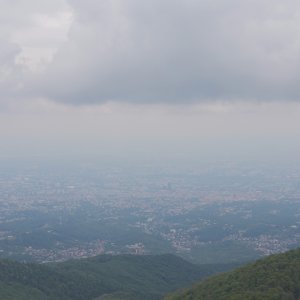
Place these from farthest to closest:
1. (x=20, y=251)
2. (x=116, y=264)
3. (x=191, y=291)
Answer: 1. (x=20, y=251)
2. (x=116, y=264)
3. (x=191, y=291)

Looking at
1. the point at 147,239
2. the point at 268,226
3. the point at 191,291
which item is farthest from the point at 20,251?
the point at 191,291

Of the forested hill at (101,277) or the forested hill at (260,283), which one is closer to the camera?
the forested hill at (260,283)

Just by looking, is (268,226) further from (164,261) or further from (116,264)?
(116,264)

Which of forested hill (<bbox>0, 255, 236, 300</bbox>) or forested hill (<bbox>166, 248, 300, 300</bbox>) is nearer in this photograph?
forested hill (<bbox>166, 248, 300, 300</bbox>)

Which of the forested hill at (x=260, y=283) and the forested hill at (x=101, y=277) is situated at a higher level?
the forested hill at (x=260, y=283)

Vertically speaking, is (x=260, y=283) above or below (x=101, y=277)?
above
